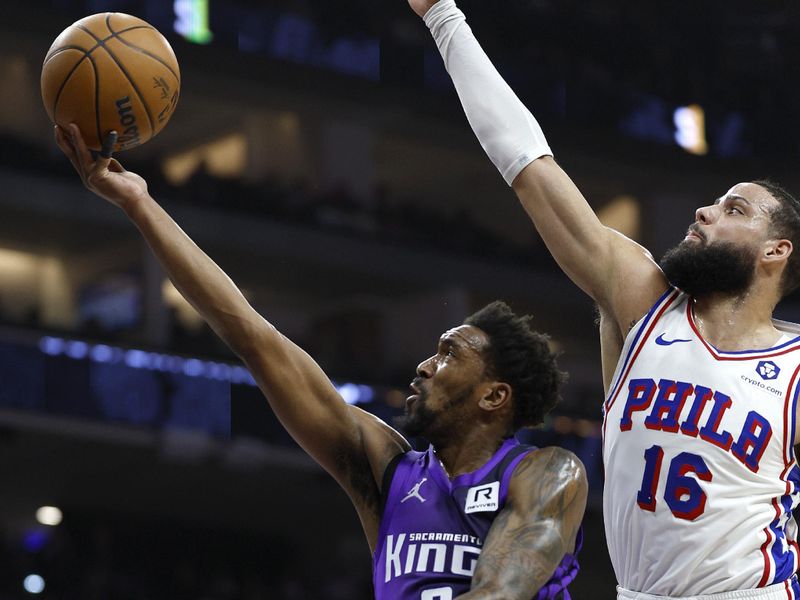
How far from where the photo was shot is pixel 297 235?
2047cm

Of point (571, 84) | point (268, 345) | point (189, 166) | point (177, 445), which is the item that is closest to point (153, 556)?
point (177, 445)

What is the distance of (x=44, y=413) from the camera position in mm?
15891

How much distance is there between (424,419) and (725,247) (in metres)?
1.03

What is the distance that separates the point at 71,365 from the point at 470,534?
13305mm

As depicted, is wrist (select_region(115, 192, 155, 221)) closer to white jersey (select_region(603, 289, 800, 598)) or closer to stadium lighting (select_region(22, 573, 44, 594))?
white jersey (select_region(603, 289, 800, 598))

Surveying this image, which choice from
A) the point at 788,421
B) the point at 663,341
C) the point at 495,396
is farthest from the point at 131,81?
the point at 788,421

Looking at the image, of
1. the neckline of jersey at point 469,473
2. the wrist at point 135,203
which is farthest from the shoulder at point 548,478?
the wrist at point 135,203

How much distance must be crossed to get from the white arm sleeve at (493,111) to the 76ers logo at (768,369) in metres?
0.91

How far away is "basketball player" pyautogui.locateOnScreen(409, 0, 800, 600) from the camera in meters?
3.67

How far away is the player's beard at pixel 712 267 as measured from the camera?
12.7ft

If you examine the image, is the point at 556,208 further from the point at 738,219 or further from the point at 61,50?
the point at 61,50

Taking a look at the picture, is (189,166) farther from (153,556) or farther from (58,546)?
(58,546)

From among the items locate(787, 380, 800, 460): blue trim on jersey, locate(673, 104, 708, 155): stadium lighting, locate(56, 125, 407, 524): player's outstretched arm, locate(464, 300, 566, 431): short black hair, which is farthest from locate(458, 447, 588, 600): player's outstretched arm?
locate(673, 104, 708, 155): stadium lighting

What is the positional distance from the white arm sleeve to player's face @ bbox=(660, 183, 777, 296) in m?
0.53
